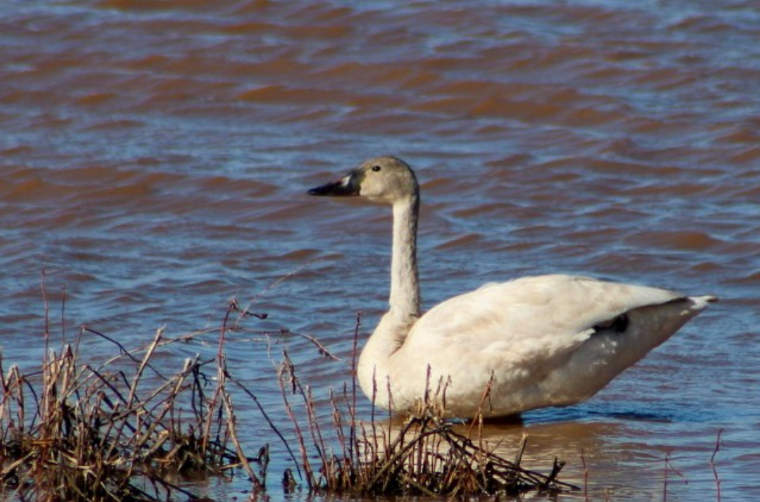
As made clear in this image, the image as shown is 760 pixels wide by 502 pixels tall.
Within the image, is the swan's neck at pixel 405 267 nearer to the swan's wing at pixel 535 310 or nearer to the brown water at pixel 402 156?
the swan's wing at pixel 535 310

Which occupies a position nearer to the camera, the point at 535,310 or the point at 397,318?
the point at 535,310

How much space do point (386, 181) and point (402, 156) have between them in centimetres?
485

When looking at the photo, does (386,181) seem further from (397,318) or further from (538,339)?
(538,339)

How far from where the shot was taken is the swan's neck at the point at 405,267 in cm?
721

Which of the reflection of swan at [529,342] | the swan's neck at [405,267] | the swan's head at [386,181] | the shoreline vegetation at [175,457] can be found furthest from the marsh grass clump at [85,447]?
the swan's head at [386,181]

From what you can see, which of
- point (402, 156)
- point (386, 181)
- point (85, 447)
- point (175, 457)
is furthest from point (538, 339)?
point (402, 156)

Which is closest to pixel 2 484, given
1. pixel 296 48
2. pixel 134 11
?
pixel 296 48

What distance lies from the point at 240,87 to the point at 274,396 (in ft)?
24.2

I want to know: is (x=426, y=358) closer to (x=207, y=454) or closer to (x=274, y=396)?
(x=274, y=396)

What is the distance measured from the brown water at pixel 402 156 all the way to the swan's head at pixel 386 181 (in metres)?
0.94

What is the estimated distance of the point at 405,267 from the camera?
7316mm

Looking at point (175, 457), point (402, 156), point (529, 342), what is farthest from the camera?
point (402, 156)

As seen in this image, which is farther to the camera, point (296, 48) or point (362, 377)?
point (296, 48)

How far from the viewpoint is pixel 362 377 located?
22.6ft
